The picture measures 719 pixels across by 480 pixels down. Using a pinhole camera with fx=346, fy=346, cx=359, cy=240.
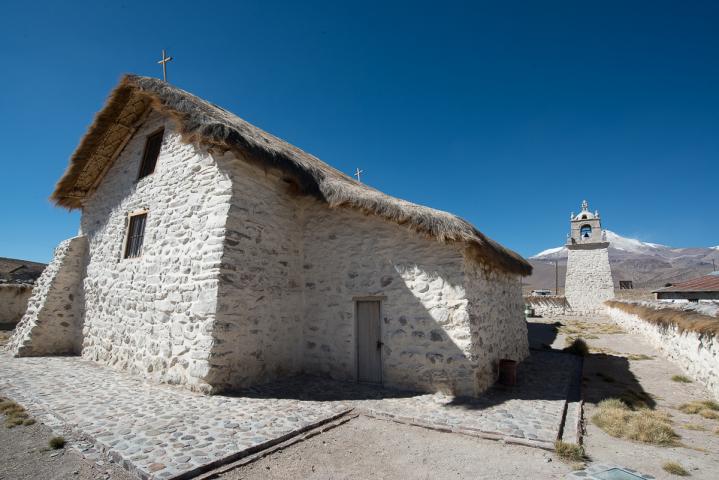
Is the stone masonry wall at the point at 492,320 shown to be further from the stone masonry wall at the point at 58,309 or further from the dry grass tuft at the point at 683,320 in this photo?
the stone masonry wall at the point at 58,309

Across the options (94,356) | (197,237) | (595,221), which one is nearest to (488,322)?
(197,237)

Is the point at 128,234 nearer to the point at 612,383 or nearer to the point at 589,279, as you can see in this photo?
the point at 612,383

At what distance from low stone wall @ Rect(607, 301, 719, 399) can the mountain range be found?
4690cm

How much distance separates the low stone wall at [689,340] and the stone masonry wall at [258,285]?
769 cm

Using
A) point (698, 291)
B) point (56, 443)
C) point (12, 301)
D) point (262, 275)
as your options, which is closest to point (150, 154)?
point (262, 275)

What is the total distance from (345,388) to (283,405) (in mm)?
1378

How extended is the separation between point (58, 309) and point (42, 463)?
24.1 ft

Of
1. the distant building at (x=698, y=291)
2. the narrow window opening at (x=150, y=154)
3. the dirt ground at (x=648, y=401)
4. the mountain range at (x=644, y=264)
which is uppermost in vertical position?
the mountain range at (x=644, y=264)

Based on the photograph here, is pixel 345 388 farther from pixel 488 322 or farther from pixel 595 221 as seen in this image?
pixel 595 221

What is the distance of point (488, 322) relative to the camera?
687cm

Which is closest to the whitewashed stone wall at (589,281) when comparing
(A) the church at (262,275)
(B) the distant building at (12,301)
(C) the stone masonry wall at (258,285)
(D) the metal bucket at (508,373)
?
(A) the church at (262,275)

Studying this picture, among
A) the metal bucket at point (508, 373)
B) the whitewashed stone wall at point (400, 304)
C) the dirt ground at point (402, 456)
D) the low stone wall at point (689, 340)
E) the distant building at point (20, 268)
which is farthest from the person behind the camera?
the distant building at point (20, 268)

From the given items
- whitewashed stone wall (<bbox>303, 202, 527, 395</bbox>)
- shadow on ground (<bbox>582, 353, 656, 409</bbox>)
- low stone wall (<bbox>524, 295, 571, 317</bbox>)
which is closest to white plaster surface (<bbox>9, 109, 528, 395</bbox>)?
whitewashed stone wall (<bbox>303, 202, 527, 395</bbox>)

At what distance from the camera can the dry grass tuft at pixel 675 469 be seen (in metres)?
3.38
